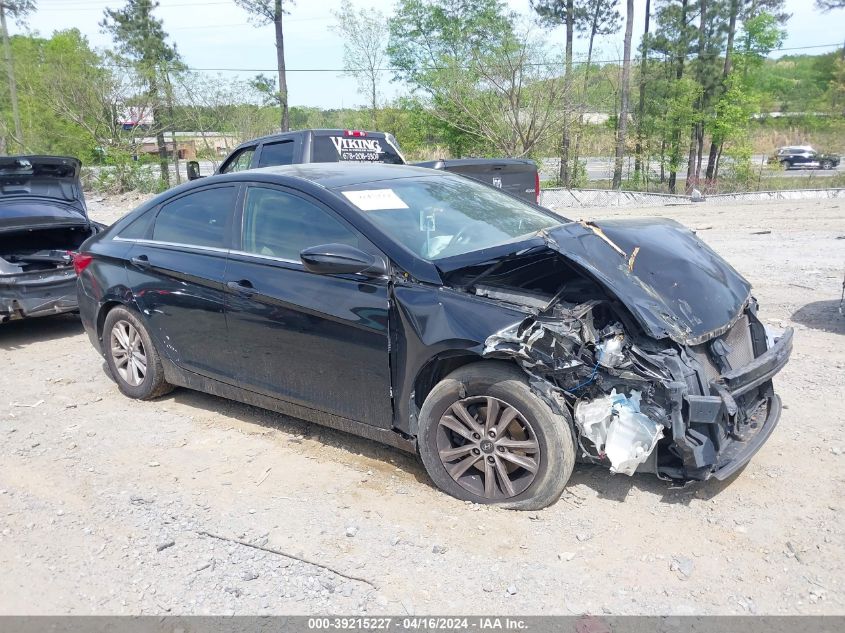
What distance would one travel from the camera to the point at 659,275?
11.8ft

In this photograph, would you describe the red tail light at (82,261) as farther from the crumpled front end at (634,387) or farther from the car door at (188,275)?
the crumpled front end at (634,387)

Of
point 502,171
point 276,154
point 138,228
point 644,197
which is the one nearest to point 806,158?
point 644,197

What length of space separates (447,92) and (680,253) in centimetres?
2311

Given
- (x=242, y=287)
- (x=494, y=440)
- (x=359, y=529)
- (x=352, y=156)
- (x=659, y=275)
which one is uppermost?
(x=352, y=156)

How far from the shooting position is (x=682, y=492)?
353 centimetres

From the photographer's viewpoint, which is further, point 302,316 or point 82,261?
point 82,261

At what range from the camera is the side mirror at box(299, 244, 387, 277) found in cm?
357

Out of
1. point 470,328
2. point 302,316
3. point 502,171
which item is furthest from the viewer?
point 502,171

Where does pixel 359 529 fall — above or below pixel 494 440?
below

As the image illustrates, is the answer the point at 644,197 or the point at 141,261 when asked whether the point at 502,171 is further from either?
the point at 644,197

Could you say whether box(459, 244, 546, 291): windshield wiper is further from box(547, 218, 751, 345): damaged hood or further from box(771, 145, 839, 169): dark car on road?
box(771, 145, 839, 169): dark car on road

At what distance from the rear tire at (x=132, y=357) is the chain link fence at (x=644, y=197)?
18051 mm

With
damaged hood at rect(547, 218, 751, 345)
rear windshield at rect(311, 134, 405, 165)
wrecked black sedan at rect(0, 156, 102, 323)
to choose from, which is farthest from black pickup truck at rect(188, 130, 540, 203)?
damaged hood at rect(547, 218, 751, 345)

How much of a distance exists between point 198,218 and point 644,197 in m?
20.7
